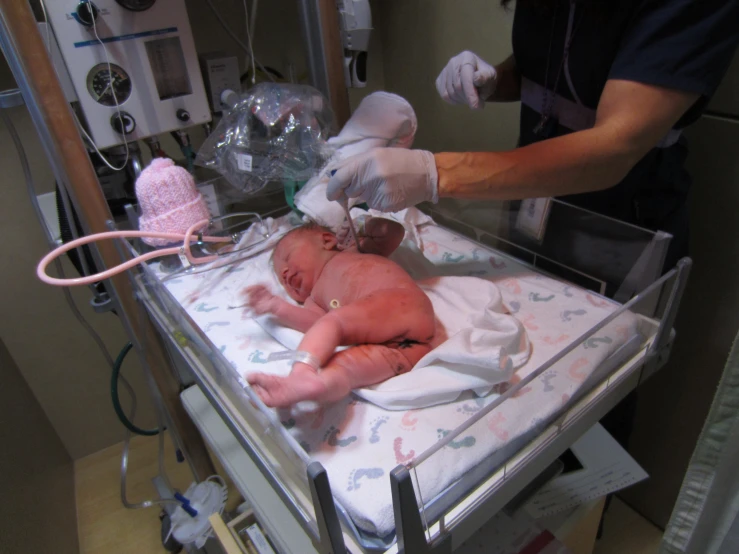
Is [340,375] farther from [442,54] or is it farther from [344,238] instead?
[442,54]

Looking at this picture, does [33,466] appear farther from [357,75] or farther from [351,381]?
[357,75]

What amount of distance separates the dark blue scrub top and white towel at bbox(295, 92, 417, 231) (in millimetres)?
304

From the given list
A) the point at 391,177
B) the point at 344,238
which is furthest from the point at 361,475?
the point at 344,238

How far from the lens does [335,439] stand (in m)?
0.79

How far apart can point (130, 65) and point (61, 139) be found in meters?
0.25

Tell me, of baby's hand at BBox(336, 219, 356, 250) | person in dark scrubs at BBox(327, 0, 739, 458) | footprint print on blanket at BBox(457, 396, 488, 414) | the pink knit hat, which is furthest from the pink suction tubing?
footprint print on blanket at BBox(457, 396, 488, 414)

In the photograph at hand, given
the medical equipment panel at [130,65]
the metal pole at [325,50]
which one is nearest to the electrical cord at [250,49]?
the metal pole at [325,50]

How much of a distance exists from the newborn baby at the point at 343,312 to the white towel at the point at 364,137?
0.16 ft

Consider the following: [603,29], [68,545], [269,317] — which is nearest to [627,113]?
[603,29]

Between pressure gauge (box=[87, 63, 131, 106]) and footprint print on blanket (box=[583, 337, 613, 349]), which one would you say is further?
pressure gauge (box=[87, 63, 131, 106])

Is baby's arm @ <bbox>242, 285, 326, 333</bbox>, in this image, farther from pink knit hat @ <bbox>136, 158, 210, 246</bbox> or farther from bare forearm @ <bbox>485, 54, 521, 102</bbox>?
bare forearm @ <bbox>485, 54, 521, 102</bbox>

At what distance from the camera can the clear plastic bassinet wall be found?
27.7 inches

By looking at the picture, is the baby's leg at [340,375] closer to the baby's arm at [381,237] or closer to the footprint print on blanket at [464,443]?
the footprint print on blanket at [464,443]

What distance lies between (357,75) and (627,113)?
0.85 meters
